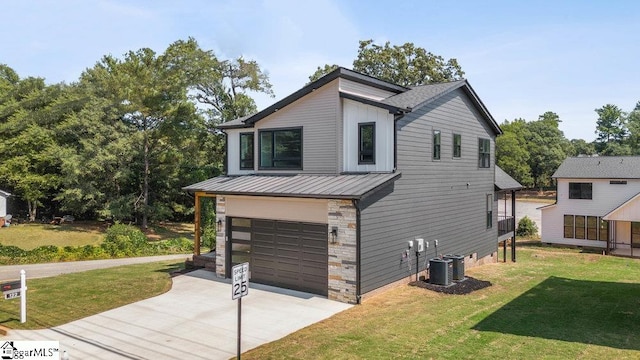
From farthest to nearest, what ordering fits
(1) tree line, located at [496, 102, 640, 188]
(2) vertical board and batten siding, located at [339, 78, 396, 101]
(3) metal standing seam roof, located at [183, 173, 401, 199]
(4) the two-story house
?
(1) tree line, located at [496, 102, 640, 188] → (2) vertical board and batten siding, located at [339, 78, 396, 101] → (4) the two-story house → (3) metal standing seam roof, located at [183, 173, 401, 199]

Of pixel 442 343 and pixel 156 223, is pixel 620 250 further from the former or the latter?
pixel 156 223

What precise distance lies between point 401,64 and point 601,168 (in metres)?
20.3

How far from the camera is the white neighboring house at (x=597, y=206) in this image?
29.1 meters

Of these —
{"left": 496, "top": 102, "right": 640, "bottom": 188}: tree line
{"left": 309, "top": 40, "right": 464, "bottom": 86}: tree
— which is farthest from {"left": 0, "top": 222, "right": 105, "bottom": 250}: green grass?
{"left": 496, "top": 102, "right": 640, "bottom": 188}: tree line

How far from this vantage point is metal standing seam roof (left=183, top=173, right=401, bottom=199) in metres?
12.8

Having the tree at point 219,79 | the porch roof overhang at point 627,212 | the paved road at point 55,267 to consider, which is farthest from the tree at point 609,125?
the paved road at point 55,267

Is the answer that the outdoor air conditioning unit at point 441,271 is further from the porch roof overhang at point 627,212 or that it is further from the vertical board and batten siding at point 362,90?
the porch roof overhang at point 627,212

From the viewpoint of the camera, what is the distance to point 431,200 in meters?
16.1

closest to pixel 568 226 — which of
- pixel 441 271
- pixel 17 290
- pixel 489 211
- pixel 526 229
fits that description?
pixel 526 229

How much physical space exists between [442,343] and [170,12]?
15342 millimetres

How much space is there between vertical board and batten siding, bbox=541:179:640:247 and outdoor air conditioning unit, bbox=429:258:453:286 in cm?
2181

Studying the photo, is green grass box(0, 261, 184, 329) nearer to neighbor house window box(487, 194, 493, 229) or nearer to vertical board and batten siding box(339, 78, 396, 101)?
vertical board and batten siding box(339, 78, 396, 101)

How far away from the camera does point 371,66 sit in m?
44.2

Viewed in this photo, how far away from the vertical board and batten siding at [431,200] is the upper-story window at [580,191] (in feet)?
46.2
